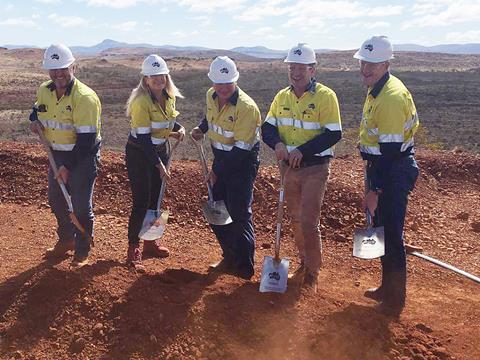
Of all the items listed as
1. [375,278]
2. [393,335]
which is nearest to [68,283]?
[393,335]

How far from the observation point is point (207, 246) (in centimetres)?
655

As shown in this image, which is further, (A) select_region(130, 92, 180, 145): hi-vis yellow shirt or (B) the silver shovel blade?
(B) the silver shovel blade

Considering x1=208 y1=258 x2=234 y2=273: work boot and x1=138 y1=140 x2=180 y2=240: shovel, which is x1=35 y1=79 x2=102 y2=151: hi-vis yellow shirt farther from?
x1=208 y1=258 x2=234 y2=273: work boot

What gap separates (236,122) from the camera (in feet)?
14.3

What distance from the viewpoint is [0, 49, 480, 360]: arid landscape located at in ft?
12.1

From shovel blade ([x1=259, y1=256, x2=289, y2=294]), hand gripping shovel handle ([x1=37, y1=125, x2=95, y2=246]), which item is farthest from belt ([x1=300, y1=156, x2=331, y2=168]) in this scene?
hand gripping shovel handle ([x1=37, y1=125, x2=95, y2=246])

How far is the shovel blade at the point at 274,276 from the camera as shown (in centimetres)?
416

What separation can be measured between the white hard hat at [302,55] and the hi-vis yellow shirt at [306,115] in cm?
21

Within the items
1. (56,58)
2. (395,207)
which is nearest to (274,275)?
(395,207)

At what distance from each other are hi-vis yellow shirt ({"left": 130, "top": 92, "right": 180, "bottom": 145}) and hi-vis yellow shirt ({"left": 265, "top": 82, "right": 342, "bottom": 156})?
0.98 m

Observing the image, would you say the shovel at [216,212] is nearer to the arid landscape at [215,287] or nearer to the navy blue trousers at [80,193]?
the arid landscape at [215,287]

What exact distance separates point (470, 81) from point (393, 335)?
3894 cm

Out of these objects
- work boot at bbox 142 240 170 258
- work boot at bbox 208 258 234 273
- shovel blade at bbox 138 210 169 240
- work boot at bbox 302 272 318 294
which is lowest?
work boot at bbox 142 240 170 258

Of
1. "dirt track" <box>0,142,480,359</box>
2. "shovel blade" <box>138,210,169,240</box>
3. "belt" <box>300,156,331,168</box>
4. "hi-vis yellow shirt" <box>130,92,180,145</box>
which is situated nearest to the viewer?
"dirt track" <box>0,142,480,359</box>
